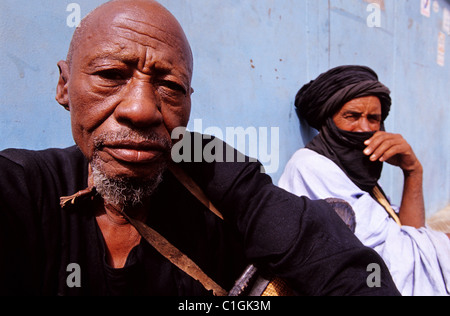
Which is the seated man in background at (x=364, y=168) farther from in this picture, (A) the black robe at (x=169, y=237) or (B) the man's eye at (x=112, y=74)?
(B) the man's eye at (x=112, y=74)

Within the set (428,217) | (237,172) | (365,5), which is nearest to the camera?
(237,172)

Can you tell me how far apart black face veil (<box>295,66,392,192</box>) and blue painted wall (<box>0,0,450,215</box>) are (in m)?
0.18

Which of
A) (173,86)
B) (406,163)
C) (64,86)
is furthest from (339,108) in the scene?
(64,86)

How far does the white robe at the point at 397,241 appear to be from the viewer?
180 centimetres

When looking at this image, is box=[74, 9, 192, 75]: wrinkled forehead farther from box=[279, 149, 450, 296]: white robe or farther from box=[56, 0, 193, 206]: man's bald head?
box=[279, 149, 450, 296]: white robe

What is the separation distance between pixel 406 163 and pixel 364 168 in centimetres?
42

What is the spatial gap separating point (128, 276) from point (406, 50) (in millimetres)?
4158

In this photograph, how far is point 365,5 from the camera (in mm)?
3033

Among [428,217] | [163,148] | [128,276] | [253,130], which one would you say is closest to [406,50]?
[428,217]

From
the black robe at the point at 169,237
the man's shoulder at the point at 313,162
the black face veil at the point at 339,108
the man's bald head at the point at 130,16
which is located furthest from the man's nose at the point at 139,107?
the black face veil at the point at 339,108

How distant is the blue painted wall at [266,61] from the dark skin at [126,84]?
1.24 ft

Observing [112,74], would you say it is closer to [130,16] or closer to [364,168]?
[130,16]

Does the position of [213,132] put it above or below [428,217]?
above
